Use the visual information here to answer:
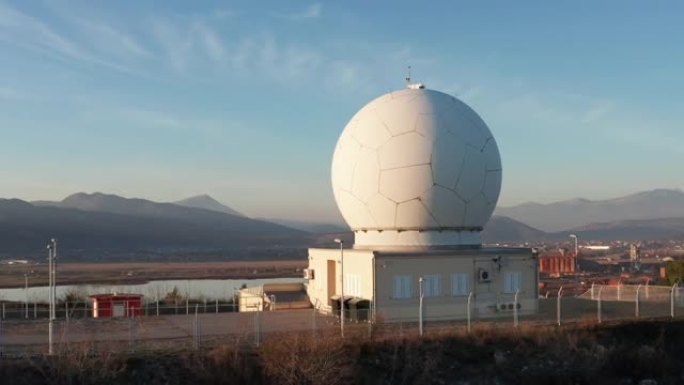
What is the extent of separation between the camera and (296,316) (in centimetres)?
2700

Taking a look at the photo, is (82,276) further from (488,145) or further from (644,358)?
(644,358)

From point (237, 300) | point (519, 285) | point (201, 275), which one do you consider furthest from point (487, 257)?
point (201, 275)

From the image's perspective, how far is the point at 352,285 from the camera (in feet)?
89.2

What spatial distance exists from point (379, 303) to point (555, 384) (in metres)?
6.68

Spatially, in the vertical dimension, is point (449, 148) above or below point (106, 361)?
above

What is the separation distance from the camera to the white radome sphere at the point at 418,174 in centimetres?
2734

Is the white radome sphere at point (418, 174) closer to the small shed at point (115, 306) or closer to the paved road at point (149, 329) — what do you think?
the paved road at point (149, 329)

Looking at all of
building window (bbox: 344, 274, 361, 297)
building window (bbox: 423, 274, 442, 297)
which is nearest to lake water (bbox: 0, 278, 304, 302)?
building window (bbox: 344, 274, 361, 297)

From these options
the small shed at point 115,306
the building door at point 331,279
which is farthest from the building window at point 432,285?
the small shed at point 115,306

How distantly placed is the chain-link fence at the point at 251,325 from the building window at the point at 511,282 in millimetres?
717

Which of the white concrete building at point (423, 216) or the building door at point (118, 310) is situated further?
the building door at point (118, 310)

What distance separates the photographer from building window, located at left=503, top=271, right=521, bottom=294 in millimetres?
27453

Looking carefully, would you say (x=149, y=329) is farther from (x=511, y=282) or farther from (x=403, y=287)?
(x=511, y=282)

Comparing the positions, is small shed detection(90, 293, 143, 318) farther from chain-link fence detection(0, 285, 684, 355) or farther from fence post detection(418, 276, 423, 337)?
fence post detection(418, 276, 423, 337)
